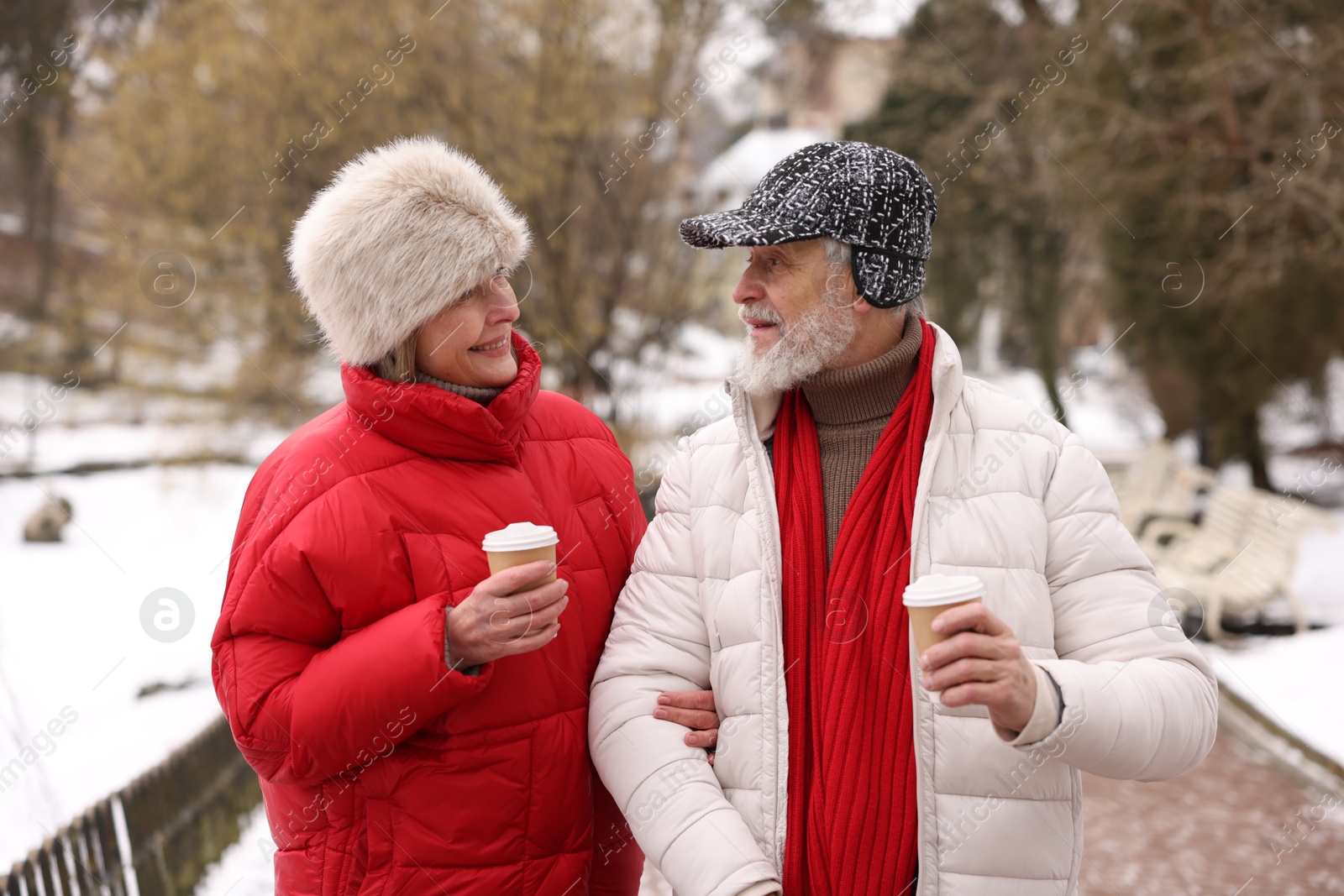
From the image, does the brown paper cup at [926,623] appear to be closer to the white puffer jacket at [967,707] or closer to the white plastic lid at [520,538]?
the white puffer jacket at [967,707]

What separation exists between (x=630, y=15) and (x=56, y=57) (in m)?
6.16

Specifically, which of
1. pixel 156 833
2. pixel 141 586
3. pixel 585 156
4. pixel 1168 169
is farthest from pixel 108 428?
pixel 1168 169

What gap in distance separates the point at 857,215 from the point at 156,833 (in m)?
4.01

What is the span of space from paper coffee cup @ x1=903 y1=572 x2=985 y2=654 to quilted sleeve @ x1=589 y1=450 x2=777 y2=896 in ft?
1.94

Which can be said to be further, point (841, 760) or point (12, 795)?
point (12, 795)

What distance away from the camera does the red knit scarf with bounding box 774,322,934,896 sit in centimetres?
200

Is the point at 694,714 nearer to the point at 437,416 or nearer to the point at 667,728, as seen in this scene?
the point at 667,728

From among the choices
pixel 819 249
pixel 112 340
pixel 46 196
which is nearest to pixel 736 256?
pixel 112 340

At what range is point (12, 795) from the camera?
482cm

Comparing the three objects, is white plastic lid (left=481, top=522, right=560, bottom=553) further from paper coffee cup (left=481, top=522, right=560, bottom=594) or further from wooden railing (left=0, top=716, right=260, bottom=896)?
wooden railing (left=0, top=716, right=260, bottom=896)

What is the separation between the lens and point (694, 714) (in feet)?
7.24

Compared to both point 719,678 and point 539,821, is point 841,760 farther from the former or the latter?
point 539,821

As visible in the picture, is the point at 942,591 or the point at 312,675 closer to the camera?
the point at 942,591

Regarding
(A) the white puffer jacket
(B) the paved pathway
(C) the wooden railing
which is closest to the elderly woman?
(A) the white puffer jacket
